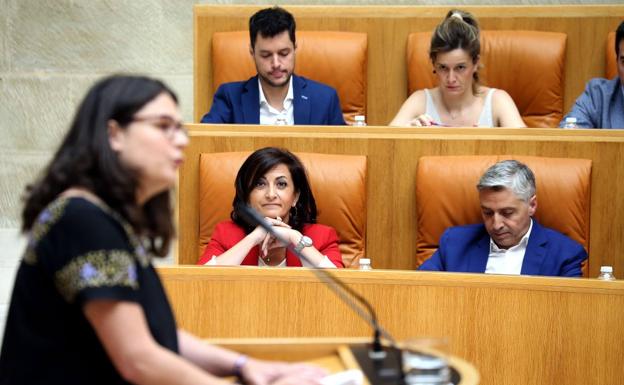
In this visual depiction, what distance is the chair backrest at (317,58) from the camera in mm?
Result: 1428

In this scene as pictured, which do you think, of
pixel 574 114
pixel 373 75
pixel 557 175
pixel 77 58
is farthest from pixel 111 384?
pixel 77 58

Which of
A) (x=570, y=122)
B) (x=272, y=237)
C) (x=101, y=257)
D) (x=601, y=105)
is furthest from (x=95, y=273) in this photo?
(x=601, y=105)

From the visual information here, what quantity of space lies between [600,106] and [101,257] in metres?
0.94

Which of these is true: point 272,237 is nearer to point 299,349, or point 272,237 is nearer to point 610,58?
point 299,349

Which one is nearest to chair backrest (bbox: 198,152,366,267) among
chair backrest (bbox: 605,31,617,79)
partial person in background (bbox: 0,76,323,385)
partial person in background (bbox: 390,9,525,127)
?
partial person in background (bbox: 390,9,525,127)

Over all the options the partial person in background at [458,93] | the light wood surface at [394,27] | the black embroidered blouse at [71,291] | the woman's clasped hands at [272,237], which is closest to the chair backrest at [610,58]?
the light wood surface at [394,27]

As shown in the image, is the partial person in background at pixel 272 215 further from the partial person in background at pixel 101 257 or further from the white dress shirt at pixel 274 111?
the partial person in background at pixel 101 257

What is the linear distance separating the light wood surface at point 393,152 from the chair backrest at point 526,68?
0.29 metres

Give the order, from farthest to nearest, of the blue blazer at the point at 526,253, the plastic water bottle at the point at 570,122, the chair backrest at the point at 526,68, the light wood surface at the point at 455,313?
the chair backrest at the point at 526,68 < the plastic water bottle at the point at 570,122 < the blue blazer at the point at 526,253 < the light wood surface at the point at 455,313

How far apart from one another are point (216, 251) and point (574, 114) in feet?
1.63

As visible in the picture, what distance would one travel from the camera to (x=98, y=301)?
48 cm

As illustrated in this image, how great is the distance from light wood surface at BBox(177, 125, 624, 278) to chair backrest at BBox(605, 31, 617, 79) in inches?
12.8

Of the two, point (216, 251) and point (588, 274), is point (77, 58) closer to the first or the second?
point (216, 251)

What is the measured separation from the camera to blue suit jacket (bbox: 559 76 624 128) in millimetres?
1287
